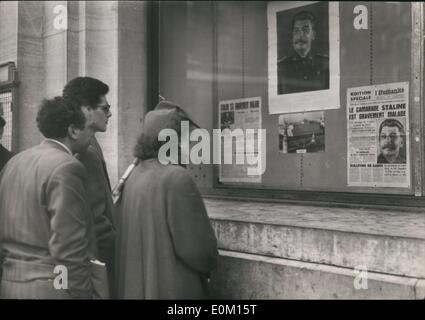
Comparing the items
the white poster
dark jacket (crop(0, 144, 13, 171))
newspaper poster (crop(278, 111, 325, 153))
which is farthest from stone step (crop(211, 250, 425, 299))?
dark jacket (crop(0, 144, 13, 171))

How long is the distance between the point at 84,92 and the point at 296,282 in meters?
1.65

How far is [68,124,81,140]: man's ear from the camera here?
2.63 m

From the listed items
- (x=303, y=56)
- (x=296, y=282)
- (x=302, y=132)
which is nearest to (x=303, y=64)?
(x=303, y=56)

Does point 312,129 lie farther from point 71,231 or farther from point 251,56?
point 71,231

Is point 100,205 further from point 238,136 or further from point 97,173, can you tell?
point 238,136

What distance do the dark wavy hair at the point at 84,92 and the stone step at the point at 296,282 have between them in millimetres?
1218

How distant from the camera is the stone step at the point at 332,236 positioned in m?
2.33

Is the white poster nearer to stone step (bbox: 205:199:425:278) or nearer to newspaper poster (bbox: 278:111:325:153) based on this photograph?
newspaper poster (bbox: 278:111:325:153)

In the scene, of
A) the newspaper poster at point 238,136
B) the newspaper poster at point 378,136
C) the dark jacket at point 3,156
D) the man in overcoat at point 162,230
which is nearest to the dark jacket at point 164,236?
the man in overcoat at point 162,230

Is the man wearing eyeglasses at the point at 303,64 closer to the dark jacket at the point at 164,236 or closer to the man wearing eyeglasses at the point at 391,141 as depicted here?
the man wearing eyeglasses at the point at 391,141

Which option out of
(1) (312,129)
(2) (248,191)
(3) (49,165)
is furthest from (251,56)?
(3) (49,165)

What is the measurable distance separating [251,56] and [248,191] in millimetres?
1168

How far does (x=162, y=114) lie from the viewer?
8.39ft
